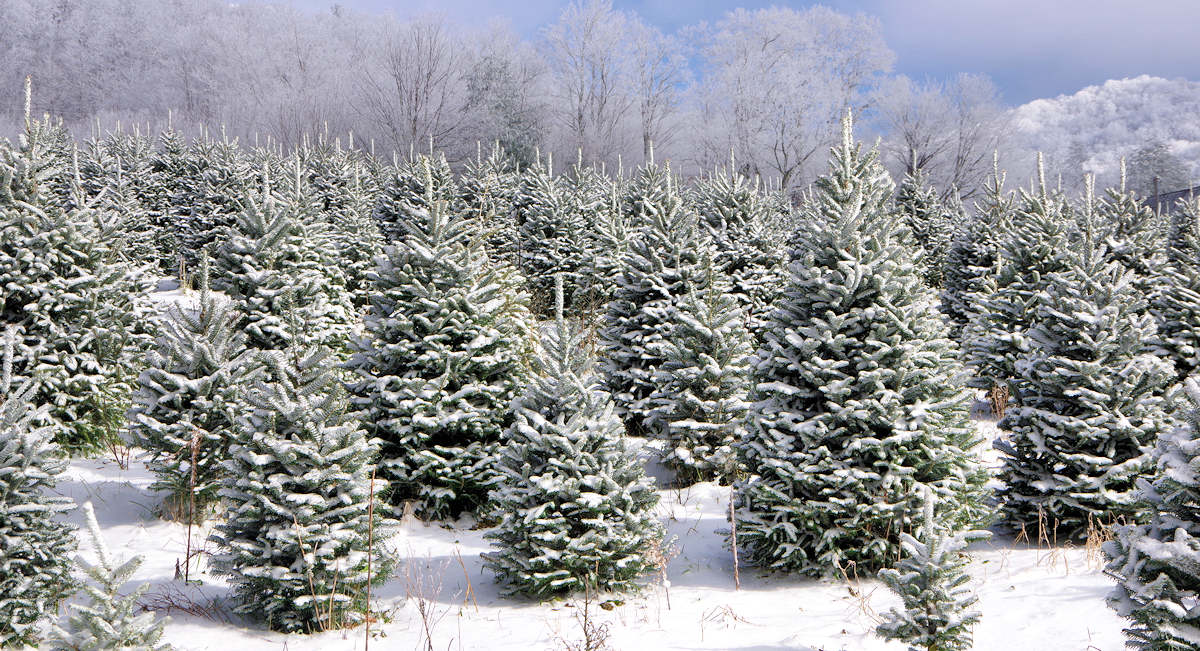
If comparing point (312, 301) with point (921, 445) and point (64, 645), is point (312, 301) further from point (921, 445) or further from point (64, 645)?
point (921, 445)

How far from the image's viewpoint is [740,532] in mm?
6664

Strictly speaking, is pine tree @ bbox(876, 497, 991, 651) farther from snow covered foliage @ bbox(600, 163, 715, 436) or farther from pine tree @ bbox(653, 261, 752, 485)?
snow covered foliage @ bbox(600, 163, 715, 436)

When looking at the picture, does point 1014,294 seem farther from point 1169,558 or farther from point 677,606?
point 1169,558

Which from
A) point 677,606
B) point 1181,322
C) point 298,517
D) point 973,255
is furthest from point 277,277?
point 973,255

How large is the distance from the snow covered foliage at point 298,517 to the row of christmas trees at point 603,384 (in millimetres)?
32

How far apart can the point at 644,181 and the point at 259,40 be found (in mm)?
61687

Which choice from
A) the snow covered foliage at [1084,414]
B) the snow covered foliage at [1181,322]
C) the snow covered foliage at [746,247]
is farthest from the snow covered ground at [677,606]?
the snow covered foliage at [746,247]

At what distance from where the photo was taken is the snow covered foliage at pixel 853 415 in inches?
247

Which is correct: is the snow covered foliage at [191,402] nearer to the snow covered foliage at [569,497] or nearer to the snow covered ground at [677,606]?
the snow covered ground at [677,606]

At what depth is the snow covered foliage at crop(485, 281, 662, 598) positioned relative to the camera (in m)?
6.04

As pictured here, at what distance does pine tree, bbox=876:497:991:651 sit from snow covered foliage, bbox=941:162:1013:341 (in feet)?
35.1

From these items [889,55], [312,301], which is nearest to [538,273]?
[312,301]

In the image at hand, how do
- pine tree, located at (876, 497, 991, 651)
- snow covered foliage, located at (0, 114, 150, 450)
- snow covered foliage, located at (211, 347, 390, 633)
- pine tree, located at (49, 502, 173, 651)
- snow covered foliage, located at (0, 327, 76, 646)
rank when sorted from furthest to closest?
snow covered foliage, located at (0, 114, 150, 450) → snow covered foliage, located at (211, 347, 390, 633) → snow covered foliage, located at (0, 327, 76, 646) → pine tree, located at (876, 497, 991, 651) → pine tree, located at (49, 502, 173, 651)

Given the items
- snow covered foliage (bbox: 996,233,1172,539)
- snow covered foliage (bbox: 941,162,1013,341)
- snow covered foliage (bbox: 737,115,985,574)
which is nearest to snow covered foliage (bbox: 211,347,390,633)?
snow covered foliage (bbox: 737,115,985,574)
